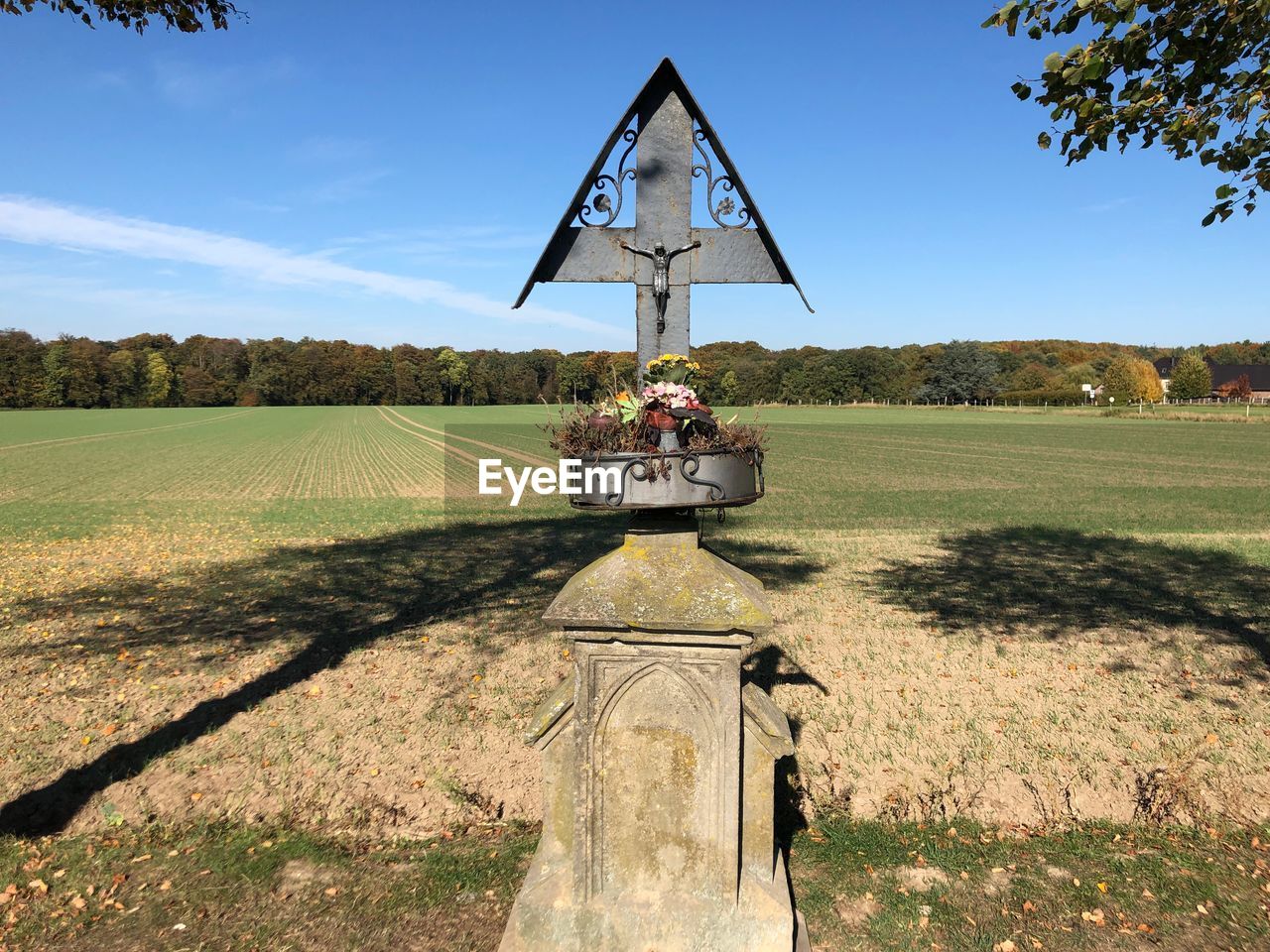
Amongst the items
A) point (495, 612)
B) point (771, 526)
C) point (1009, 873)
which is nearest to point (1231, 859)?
point (1009, 873)

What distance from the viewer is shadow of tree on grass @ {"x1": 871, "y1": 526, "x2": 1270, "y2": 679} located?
898 cm

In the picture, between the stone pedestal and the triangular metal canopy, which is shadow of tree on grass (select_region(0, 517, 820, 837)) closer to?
the stone pedestal

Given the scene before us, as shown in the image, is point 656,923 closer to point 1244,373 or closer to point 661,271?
point 661,271

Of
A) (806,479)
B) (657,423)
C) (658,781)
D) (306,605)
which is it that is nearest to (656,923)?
(658,781)

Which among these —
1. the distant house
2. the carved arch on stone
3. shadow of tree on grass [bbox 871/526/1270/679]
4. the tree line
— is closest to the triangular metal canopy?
the carved arch on stone

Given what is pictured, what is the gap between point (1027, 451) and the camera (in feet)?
119

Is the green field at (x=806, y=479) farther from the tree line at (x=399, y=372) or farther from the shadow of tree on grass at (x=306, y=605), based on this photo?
the tree line at (x=399, y=372)

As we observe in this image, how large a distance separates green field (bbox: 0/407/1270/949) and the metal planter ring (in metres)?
2.30

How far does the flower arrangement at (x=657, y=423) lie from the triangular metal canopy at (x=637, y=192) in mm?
701

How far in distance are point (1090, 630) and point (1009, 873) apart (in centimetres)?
530

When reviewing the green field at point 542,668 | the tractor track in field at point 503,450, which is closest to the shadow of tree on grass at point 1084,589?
the green field at point 542,668

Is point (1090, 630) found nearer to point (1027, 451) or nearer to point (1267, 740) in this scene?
point (1267, 740)

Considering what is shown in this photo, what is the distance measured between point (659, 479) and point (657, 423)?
0.23 m

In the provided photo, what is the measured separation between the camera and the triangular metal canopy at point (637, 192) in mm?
3619
